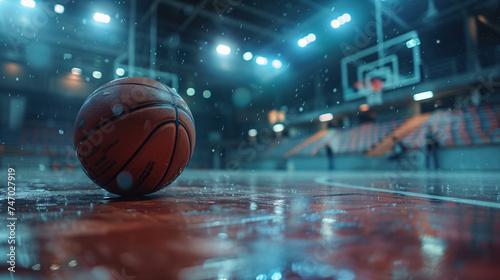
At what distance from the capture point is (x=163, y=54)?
1529 cm

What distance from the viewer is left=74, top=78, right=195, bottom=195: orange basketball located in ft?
5.49

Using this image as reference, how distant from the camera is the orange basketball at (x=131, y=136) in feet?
5.49

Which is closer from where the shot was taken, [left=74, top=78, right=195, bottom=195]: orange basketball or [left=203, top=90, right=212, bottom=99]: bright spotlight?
[left=74, top=78, right=195, bottom=195]: orange basketball

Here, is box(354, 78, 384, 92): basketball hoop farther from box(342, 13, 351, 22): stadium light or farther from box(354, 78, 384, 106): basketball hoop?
box(342, 13, 351, 22): stadium light

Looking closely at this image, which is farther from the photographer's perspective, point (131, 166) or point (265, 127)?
point (265, 127)

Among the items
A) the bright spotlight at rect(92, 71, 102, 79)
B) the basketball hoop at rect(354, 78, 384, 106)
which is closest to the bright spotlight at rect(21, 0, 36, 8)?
the bright spotlight at rect(92, 71, 102, 79)

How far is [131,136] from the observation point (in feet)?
5.48

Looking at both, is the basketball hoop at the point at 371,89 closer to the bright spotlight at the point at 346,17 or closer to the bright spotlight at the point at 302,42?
the bright spotlight at the point at 346,17

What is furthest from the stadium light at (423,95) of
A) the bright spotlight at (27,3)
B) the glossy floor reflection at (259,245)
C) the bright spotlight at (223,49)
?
the bright spotlight at (27,3)

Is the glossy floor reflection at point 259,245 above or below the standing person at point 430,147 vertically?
below

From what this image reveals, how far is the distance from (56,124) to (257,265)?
712 inches

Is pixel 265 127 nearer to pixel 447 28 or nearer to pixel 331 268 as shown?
pixel 447 28

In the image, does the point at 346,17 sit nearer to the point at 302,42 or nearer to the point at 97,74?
Answer: the point at 302,42

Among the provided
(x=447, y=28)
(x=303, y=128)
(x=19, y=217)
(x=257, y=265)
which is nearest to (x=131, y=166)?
(x=19, y=217)
